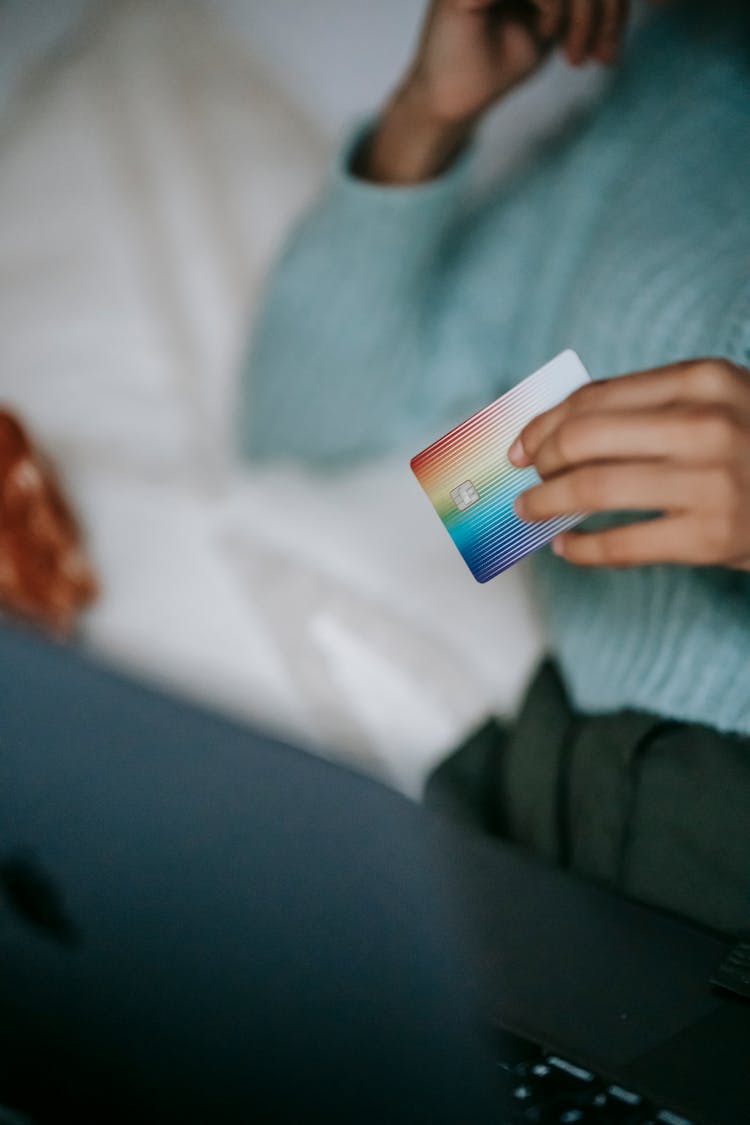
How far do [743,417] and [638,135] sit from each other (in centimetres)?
21

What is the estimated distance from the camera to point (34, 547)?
554 millimetres

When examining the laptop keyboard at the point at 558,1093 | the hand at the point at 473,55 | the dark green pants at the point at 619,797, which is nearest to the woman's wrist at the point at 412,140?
the hand at the point at 473,55

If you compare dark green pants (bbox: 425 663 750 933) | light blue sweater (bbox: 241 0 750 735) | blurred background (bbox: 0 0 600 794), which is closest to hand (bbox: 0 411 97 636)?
blurred background (bbox: 0 0 600 794)

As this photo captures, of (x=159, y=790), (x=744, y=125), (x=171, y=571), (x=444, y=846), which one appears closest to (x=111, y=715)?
(x=159, y=790)

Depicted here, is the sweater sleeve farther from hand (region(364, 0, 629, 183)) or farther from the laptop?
the laptop

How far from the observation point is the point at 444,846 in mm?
348

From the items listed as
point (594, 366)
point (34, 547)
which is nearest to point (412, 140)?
point (594, 366)

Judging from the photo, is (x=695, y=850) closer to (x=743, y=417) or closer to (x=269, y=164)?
(x=743, y=417)

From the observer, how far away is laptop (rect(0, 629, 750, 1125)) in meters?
0.30

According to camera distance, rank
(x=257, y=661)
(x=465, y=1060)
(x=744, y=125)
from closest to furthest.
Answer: (x=465, y=1060) → (x=744, y=125) → (x=257, y=661)

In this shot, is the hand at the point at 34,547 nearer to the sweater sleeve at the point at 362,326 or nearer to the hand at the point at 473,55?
the sweater sleeve at the point at 362,326

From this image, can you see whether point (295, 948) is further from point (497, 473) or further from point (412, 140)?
point (412, 140)

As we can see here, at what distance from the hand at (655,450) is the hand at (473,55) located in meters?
0.19

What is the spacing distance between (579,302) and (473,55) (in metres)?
0.13
